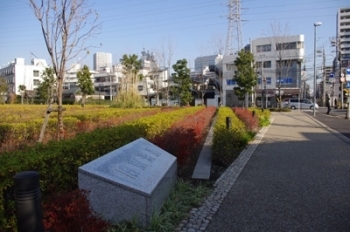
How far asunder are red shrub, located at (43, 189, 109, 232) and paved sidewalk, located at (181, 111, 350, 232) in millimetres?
1288

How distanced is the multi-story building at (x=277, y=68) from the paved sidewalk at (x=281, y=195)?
1628 inches

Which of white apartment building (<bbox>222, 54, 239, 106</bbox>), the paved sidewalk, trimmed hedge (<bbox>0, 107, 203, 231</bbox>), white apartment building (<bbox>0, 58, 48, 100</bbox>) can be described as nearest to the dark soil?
the paved sidewalk

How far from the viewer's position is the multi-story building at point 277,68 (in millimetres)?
47941

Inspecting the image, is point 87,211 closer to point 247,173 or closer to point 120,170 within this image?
point 120,170

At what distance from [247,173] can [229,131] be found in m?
1.91

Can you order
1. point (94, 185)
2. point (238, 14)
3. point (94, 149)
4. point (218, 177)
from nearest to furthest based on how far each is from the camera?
point (94, 185) < point (94, 149) < point (218, 177) < point (238, 14)

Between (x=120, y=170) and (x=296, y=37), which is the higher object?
(x=296, y=37)

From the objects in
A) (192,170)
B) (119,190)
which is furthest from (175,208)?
(192,170)

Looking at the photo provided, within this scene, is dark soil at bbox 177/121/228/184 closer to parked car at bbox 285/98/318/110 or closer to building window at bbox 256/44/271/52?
parked car at bbox 285/98/318/110

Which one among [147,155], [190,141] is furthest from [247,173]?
[147,155]

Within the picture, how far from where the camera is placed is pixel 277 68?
48.2 meters

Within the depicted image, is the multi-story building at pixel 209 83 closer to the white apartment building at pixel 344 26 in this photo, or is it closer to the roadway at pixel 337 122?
the roadway at pixel 337 122

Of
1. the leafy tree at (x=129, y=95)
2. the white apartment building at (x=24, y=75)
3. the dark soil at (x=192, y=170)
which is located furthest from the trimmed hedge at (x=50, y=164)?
the white apartment building at (x=24, y=75)

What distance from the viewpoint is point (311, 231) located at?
3547mm
